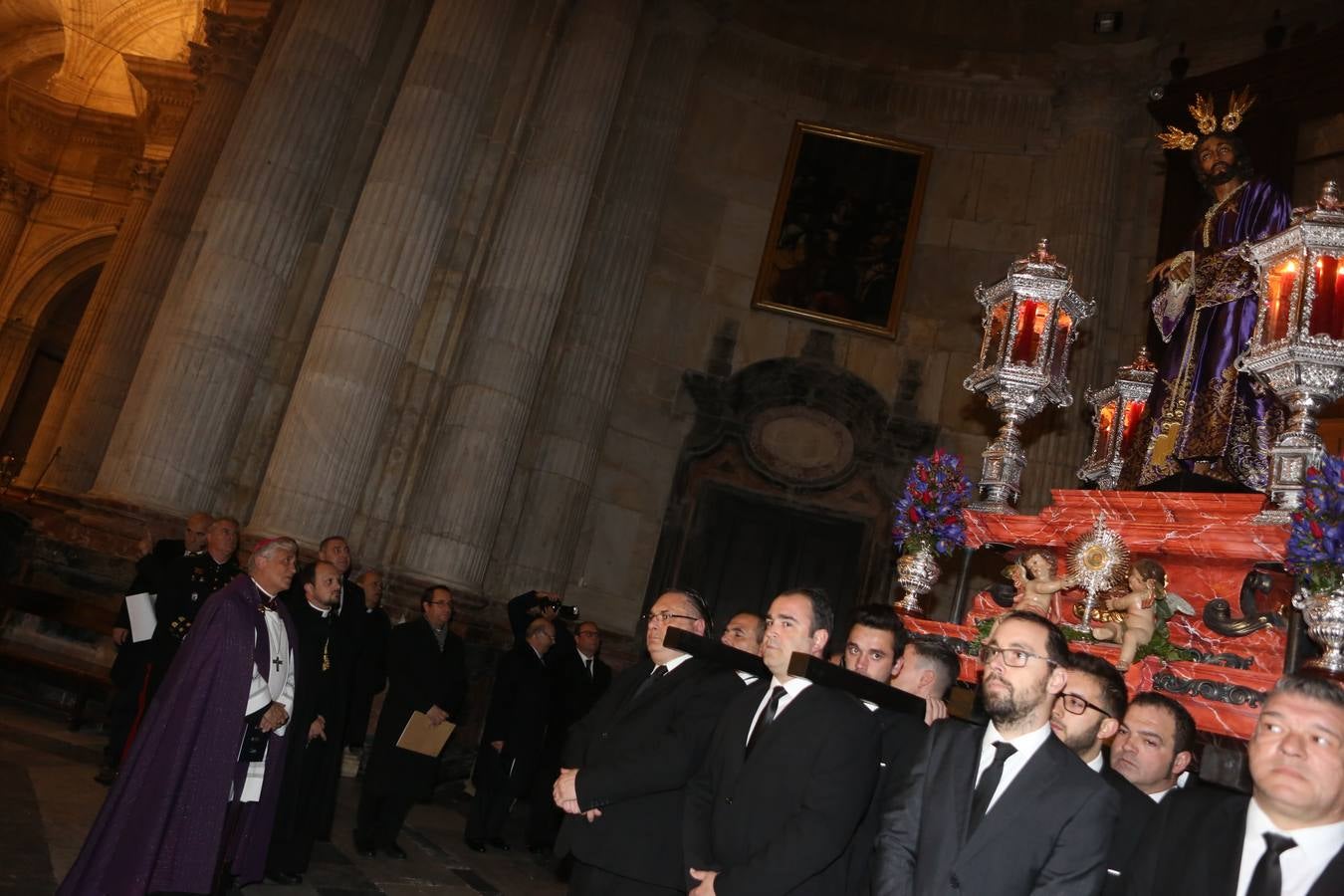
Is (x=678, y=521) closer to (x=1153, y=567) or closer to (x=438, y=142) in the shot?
(x=438, y=142)

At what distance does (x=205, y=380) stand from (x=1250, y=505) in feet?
28.3

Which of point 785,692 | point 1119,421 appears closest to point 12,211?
point 1119,421

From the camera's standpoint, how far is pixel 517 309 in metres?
10.8

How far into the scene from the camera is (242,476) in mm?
10148

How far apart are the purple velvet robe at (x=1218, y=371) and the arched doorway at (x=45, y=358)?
22990mm

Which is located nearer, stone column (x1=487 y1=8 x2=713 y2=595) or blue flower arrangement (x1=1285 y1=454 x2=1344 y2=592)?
blue flower arrangement (x1=1285 y1=454 x2=1344 y2=592)

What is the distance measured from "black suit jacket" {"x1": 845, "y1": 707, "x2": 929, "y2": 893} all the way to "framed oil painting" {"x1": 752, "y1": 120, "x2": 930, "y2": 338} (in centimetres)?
971

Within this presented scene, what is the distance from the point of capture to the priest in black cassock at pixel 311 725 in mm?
5277

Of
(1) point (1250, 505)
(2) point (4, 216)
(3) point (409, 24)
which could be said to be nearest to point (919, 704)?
(1) point (1250, 505)

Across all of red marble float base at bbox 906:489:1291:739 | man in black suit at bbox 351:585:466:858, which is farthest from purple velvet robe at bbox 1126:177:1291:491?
man in black suit at bbox 351:585:466:858

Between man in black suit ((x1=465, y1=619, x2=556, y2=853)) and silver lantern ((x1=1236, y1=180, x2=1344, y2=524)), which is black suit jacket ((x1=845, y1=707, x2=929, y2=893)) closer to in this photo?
silver lantern ((x1=1236, y1=180, x2=1344, y2=524))

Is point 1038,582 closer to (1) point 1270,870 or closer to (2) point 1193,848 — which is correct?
(2) point 1193,848

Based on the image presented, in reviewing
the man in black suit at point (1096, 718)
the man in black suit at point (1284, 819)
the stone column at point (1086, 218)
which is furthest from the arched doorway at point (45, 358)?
the man in black suit at point (1284, 819)

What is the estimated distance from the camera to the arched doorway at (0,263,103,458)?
2292cm
